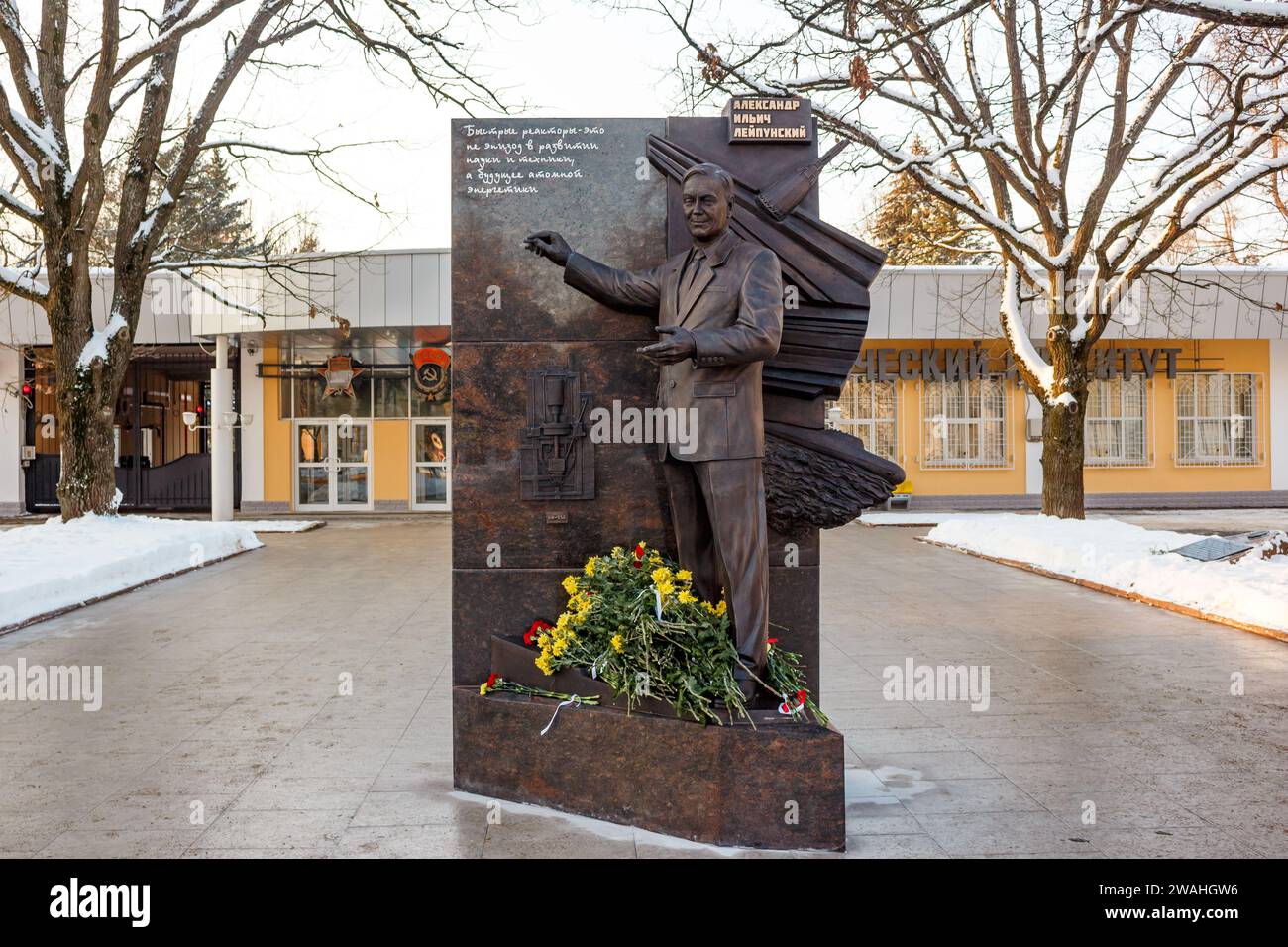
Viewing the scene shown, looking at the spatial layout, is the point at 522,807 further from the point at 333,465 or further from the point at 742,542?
the point at 333,465

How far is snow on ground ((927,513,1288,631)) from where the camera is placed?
958cm

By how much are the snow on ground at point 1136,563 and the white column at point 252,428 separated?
17603 mm

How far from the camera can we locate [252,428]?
Result: 27.3 meters

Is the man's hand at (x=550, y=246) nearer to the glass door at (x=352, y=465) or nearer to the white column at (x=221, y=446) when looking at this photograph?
the white column at (x=221, y=446)

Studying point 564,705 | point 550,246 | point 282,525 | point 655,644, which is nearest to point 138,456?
point 282,525

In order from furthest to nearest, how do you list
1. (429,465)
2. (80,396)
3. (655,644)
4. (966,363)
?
(429,465), (966,363), (80,396), (655,644)

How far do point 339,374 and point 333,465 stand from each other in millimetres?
2395

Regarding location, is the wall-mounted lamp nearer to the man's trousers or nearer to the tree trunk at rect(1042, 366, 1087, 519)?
the tree trunk at rect(1042, 366, 1087, 519)

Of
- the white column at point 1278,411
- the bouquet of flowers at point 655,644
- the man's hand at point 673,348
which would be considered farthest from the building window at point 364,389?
the man's hand at point 673,348

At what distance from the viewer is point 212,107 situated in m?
16.4

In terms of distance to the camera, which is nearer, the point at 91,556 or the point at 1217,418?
the point at 91,556

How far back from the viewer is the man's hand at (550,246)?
4723mm
